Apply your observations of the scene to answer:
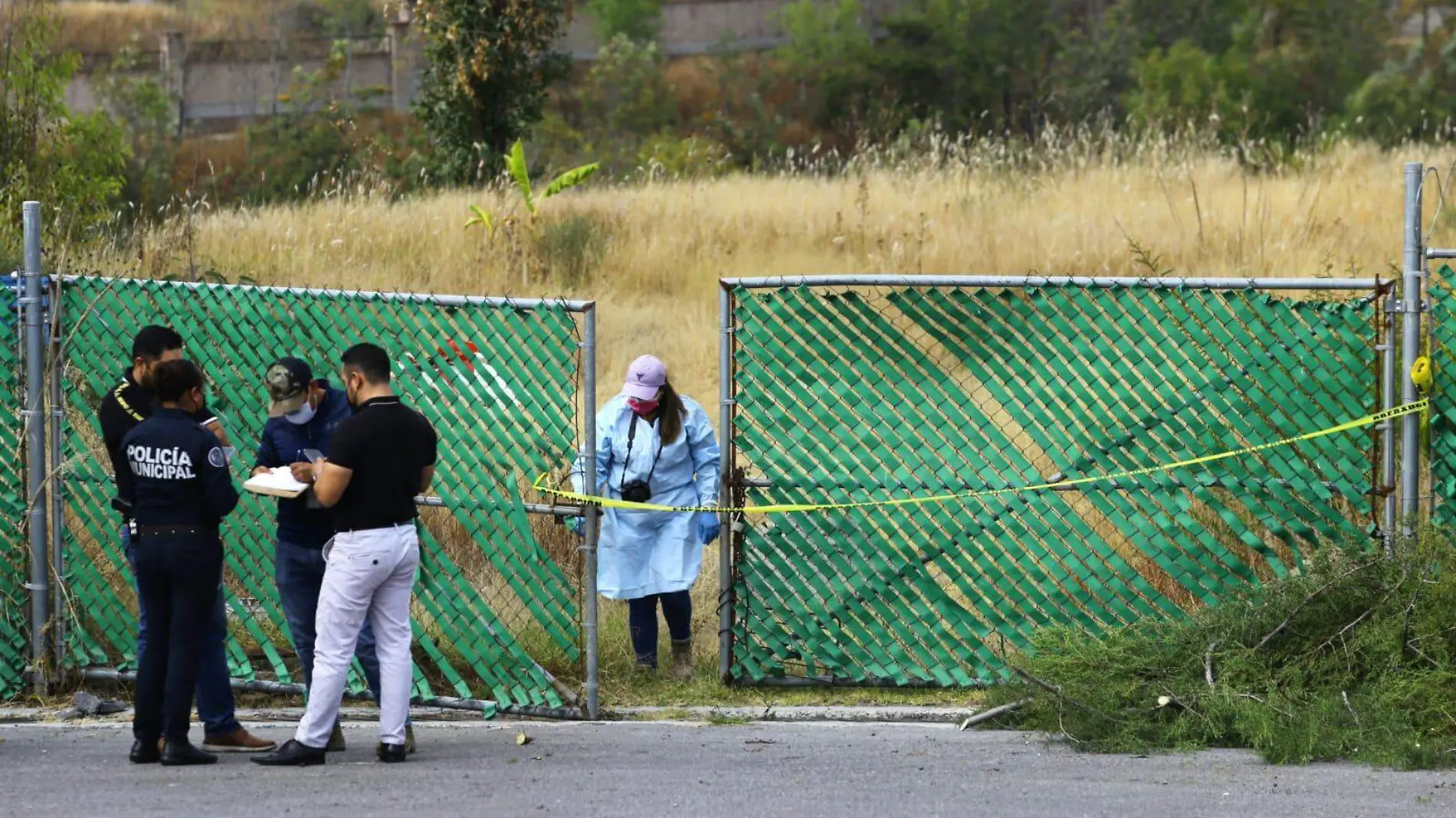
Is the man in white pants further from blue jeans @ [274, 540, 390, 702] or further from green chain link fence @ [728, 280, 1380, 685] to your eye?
green chain link fence @ [728, 280, 1380, 685]

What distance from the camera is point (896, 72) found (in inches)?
1480

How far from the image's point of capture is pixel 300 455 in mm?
6324

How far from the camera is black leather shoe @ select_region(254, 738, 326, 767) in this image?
6.12 meters

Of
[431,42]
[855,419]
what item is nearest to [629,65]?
[431,42]

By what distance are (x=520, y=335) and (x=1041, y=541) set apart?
2283mm

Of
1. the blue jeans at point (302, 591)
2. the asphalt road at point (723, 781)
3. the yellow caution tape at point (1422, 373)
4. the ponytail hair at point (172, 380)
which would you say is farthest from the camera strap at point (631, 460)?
the yellow caution tape at point (1422, 373)

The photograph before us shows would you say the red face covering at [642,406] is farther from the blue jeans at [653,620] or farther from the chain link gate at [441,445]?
the blue jeans at [653,620]

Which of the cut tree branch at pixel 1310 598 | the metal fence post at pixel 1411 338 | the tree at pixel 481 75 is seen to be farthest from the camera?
the tree at pixel 481 75

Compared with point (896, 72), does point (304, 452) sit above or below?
below

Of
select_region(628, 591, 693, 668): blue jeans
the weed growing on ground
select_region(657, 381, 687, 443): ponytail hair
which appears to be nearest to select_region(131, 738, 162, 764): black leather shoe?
select_region(628, 591, 693, 668): blue jeans

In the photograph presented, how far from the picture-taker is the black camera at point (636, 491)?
7.40 meters

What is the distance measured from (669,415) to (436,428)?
99 centimetres

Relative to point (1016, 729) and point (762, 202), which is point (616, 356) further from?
point (1016, 729)

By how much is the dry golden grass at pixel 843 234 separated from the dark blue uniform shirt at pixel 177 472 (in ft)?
24.0
